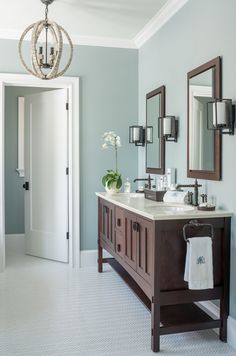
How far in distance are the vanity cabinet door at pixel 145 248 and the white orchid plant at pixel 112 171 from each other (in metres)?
1.22

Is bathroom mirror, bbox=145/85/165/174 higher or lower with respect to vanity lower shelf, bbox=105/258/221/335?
higher

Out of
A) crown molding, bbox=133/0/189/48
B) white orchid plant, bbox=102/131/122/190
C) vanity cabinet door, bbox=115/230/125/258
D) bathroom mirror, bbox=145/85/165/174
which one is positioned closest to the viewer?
vanity cabinet door, bbox=115/230/125/258

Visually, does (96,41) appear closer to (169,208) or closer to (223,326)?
(169,208)

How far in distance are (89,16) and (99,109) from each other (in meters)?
1.08

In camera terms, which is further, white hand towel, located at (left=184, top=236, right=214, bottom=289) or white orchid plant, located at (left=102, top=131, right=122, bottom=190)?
white orchid plant, located at (left=102, top=131, right=122, bottom=190)

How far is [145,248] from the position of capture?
2.62 metres

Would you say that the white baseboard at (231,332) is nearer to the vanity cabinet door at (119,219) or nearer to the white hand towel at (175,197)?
the white hand towel at (175,197)

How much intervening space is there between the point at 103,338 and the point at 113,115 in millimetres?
2676

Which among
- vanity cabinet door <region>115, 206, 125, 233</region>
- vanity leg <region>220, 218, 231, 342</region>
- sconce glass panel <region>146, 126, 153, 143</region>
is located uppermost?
sconce glass panel <region>146, 126, 153, 143</region>

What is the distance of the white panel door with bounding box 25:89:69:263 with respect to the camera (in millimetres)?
4598

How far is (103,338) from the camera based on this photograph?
8.63 feet

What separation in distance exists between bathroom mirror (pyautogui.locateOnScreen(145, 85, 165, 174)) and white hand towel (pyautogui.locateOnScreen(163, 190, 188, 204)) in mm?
634

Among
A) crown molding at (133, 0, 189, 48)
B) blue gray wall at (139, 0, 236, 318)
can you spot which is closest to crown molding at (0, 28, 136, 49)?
crown molding at (133, 0, 189, 48)

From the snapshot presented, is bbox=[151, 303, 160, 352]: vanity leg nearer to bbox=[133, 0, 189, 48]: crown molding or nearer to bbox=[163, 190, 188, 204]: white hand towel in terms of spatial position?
bbox=[163, 190, 188, 204]: white hand towel
